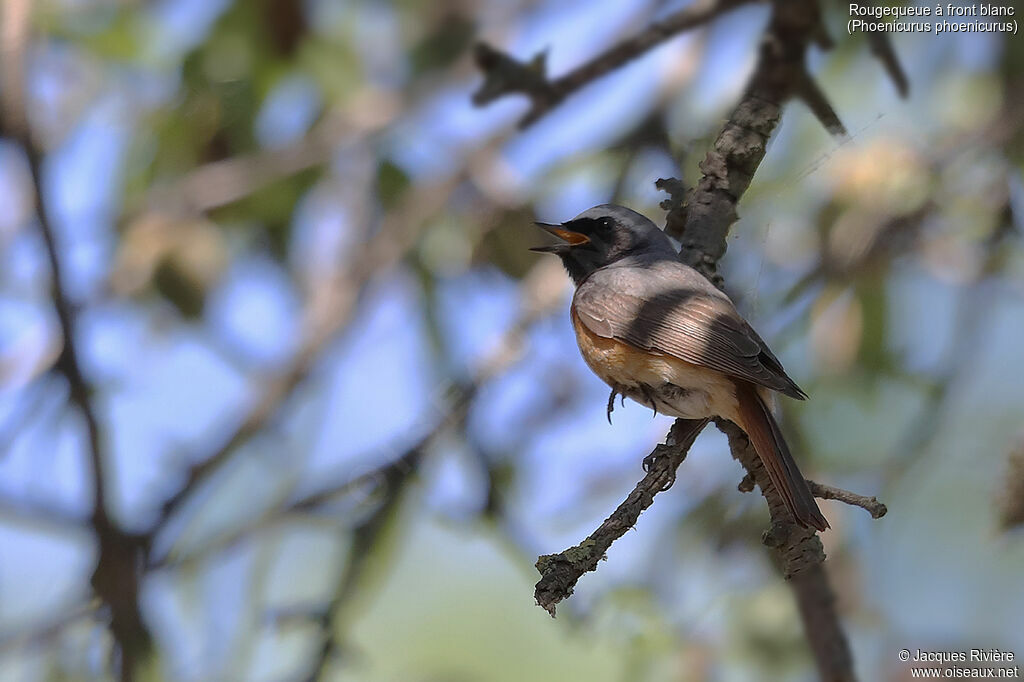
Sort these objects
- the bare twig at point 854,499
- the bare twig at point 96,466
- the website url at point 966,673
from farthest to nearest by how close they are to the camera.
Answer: the website url at point 966,673 < the bare twig at point 96,466 < the bare twig at point 854,499

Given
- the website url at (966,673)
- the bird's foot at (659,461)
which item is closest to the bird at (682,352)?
the bird's foot at (659,461)

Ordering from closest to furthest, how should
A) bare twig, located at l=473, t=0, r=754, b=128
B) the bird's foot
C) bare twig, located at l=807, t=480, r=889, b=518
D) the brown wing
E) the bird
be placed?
1. bare twig, located at l=807, t=480, r=889, b=518
2. the bird's foot
3. the bird
4. the brown wing
5. bare twig, located at l=473, t=0, r=754, b=128

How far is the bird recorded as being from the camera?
3.22m

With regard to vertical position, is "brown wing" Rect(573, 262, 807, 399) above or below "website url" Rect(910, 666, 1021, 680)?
above

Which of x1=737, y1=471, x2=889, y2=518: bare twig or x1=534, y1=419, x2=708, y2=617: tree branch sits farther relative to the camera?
x1=737, y1=471, x2=889, y2=518: bare twig

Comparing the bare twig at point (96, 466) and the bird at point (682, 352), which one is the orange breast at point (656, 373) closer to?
the bird at point (682, 352)

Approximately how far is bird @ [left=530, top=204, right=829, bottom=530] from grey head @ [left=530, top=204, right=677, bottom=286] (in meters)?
0.10

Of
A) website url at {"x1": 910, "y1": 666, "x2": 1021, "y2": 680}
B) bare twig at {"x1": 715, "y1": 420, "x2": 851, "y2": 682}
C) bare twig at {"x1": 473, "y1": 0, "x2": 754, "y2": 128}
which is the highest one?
bare twig at {"x1": 473, "y1": 0, "x2": 754, "y2": 128}

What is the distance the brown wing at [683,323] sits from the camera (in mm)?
3346

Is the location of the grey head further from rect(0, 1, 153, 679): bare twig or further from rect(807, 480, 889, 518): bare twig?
rect(0, 1, 153, 679): bare twig

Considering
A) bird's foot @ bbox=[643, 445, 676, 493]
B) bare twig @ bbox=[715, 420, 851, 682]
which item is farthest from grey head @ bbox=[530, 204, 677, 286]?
bird's foot @ bbox=[643, 445, 676, 493]

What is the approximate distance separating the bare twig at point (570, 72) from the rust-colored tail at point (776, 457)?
5.44ft

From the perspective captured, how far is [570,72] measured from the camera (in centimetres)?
451

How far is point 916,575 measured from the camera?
195 inches
